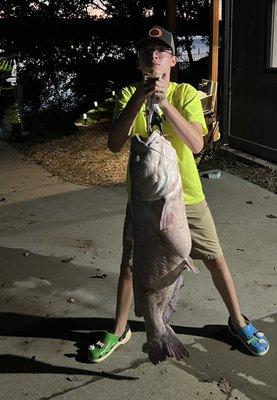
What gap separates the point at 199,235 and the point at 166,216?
0.64 m

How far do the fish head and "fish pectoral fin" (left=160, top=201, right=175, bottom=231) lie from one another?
0.05m

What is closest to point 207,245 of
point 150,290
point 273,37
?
point 150,290

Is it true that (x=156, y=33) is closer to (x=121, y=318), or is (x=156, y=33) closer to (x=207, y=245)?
(x=207, y=245)

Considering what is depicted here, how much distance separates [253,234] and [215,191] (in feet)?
4.36

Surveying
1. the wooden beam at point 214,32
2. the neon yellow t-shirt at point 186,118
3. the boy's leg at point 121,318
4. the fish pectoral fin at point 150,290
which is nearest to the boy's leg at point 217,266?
the neon yellow t-shirt at point 186,118

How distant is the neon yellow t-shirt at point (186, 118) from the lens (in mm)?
2703

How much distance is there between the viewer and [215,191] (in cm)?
612

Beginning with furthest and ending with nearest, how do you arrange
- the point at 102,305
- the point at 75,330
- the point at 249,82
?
the point at 249,82 < the point at 102,305 < the point at 75,330

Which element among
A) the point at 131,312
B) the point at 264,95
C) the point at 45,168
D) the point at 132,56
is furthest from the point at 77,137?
the point at 131,312

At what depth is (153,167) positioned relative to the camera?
2.24 meters

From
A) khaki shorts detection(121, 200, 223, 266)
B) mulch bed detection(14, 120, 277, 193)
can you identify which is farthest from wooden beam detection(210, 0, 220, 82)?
khaki shorts detection(121, 200, 223, 266)

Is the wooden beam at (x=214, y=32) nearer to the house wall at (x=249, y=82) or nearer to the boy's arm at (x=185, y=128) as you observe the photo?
the house wall at (x=249, y=82)

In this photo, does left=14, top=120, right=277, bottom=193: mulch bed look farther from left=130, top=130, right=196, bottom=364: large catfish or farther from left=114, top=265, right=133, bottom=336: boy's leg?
left=130, top=130, right=196, bottom=364: large catfish

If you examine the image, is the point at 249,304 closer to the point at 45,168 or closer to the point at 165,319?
the point at 165,319
